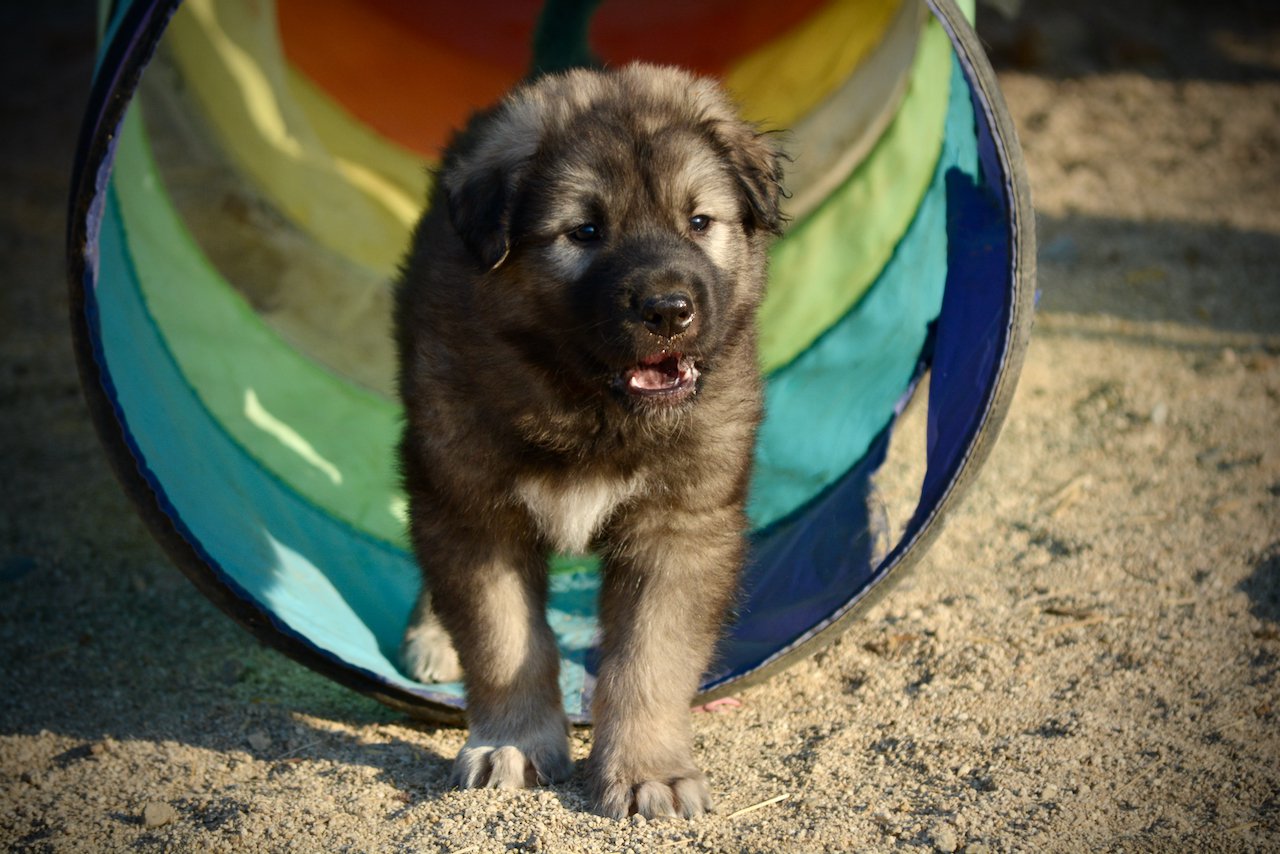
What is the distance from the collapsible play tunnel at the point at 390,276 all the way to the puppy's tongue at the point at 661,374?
0.80 meters

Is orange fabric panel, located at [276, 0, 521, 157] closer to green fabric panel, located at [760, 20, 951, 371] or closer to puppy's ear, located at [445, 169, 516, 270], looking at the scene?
green fabric panel, located at [760, 20, 951, 371]

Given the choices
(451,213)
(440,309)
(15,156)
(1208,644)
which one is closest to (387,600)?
(440,309)

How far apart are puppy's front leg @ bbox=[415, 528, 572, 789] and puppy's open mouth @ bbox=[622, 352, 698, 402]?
51 cm

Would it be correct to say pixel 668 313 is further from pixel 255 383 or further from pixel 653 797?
pixel 255 383

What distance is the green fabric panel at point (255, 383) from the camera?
4.54 metres

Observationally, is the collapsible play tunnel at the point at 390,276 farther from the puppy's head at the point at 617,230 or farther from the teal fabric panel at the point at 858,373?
the puppy's head at the point at 617,230

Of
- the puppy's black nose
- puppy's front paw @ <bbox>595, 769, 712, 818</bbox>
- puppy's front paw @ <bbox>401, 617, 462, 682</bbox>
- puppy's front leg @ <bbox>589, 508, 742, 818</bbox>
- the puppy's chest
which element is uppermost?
the puppy's black nose

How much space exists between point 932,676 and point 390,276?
324 centimetres

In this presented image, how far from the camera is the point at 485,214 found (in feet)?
9.46

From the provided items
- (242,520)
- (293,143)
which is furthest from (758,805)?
(293,143)

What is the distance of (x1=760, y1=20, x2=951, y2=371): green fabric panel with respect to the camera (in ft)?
15.5

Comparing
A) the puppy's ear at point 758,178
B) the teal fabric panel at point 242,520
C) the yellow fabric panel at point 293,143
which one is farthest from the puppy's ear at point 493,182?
the yellow fabric panel at point 293,143

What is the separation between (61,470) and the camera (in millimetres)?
5105

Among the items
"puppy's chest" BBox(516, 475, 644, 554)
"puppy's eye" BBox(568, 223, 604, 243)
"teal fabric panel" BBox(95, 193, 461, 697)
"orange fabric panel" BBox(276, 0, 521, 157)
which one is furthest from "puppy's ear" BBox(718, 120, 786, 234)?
"orange fabric panel" BBox(276, 0, 521, 157)
